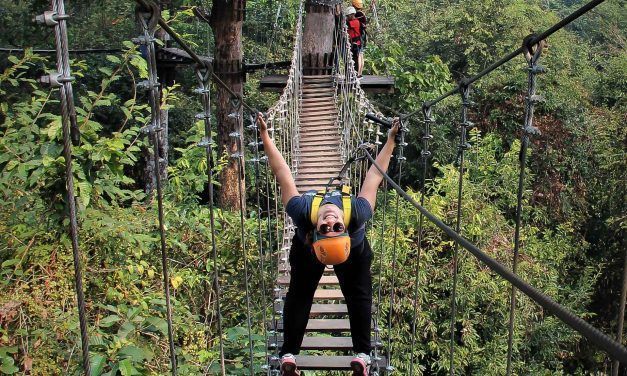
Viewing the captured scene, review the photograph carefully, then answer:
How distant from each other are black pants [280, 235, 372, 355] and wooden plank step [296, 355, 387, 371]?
20 centimetres

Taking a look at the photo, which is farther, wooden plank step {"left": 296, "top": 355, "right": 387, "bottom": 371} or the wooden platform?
the wooden platform

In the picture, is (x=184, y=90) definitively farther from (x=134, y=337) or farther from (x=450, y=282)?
(x=134, y=337)

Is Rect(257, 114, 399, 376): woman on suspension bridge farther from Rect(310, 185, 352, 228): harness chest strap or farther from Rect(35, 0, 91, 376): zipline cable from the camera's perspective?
Rect(35, 0, 91, 376): zipline cable

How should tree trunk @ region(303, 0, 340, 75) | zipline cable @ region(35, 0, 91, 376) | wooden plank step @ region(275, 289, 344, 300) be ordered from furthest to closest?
tree trunk @ region(303, 0, 340, 75), wooden plank step @ region(275, 289, 344, 300), zipline cable @ region(35, 0, 91, 376)

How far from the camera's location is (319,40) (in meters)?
5.80

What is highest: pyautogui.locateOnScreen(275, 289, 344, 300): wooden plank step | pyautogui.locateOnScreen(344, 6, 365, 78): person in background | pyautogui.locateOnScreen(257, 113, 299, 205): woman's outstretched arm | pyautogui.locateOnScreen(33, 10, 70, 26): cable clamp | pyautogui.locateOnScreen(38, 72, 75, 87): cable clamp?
pyautogui.locateOnScreen(344, 6, 365, 78): person in background

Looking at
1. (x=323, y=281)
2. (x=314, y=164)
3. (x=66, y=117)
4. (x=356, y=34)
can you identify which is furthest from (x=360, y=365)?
(x=356, y=34)

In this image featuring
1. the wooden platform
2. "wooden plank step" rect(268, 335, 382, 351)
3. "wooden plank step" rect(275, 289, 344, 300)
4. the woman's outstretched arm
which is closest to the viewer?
the woman's outstretched arm

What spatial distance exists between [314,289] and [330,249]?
0.98ft

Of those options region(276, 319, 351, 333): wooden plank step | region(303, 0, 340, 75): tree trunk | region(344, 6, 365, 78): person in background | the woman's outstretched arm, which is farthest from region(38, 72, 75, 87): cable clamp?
region(303, 0, 340, 75): tree trunk

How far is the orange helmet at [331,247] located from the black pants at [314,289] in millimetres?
149

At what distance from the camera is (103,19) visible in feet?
24.2

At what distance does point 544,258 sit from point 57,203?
408cm

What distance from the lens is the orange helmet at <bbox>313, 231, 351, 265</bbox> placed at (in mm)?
1599
